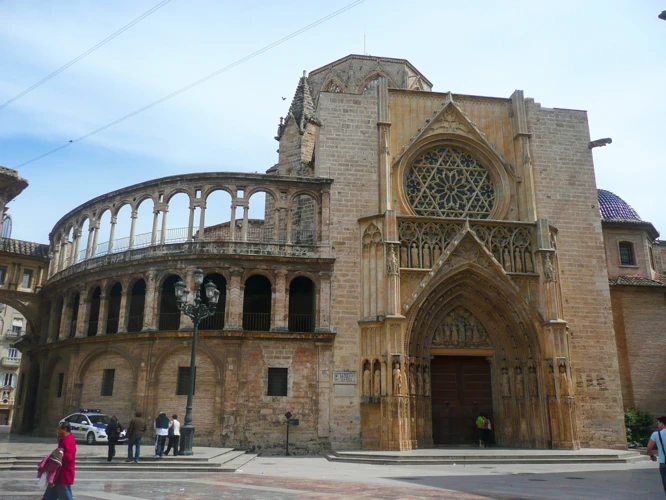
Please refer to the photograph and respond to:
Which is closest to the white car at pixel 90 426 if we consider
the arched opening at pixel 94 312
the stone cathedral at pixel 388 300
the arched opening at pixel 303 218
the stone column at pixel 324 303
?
the stone cathedral at pixel 388 300

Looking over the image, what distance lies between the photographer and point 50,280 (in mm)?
30859

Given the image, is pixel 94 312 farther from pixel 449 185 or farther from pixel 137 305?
pixel 449 185

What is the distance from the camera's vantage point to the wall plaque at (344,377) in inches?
909

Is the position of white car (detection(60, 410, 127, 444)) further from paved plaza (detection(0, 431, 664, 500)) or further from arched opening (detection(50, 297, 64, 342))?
arched opening (detection(50, 297, 64, 342))

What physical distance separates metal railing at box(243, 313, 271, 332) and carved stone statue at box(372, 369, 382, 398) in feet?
17.5

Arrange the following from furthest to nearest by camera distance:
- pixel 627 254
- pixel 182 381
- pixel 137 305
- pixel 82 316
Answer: pixel 627 254, pixel 137 305, pixel 82 316, pixel 182 381

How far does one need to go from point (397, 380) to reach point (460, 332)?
441 centimetres

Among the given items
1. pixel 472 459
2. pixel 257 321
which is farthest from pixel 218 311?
pixel 472 459

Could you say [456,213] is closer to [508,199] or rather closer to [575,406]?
[508,199]

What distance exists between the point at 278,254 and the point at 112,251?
322 inches

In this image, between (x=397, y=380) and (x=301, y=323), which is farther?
(x=301, y=323)

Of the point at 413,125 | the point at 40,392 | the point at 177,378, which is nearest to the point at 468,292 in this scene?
the point at 413,125

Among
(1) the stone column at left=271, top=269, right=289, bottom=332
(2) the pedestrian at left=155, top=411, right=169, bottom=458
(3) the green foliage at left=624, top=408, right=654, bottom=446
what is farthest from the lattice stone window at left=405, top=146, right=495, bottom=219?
(2) the pedestrian at left=155, top=411, right=169, bottom=458

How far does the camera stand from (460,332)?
24797mm
